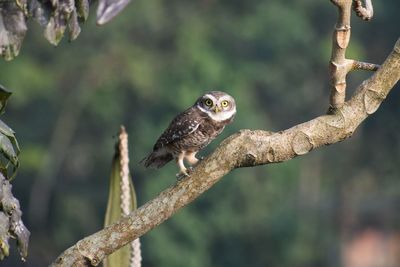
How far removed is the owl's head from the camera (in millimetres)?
5953

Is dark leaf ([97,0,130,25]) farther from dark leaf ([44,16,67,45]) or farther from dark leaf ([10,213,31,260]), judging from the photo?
dark leaf ([10,213,31,260])

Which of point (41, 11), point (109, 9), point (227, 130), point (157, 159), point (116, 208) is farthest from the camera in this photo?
point (227, 130)

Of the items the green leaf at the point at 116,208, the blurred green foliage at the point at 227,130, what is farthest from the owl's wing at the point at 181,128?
the blurred green foliage at the point at 227,130

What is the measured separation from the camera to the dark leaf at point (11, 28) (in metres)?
3.50

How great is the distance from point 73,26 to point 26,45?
3702 centimetres

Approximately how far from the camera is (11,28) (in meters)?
3.51

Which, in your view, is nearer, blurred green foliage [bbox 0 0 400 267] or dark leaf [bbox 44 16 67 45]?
dark leaf [bbox 44 16 67 45]

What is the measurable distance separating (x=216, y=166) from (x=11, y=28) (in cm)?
81

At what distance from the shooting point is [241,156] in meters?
4.01

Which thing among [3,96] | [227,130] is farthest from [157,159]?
[227,130]

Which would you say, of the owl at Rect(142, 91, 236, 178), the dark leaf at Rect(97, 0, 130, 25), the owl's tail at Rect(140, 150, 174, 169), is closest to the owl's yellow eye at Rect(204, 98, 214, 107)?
the owl at Rect(142, 91, 236, 178)

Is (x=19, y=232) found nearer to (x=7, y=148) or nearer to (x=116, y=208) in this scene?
(x=7, y=148)

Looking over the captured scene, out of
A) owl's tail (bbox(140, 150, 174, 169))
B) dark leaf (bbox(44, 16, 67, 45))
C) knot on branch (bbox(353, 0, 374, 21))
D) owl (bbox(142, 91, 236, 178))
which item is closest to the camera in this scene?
dark leaf (bbox(44, 16, 67, 45))

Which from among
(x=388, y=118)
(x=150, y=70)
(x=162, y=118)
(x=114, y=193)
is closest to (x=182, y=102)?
(x=162, y=118)
